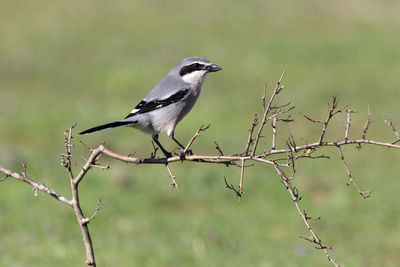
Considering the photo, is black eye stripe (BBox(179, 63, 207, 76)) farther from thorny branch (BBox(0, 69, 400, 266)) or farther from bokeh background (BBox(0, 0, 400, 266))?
bokeh background (BBox(0, 0, 400, 266))

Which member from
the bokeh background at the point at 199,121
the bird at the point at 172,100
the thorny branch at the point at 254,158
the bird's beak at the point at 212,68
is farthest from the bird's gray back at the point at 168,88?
the bokeh background at the point at 199,121

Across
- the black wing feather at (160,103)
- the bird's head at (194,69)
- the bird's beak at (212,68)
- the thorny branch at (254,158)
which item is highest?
the bird's head at (194,69)

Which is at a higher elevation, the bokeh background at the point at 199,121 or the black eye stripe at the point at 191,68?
the bokeh background at the point at 199,121

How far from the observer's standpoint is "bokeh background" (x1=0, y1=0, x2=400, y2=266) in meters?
7.63

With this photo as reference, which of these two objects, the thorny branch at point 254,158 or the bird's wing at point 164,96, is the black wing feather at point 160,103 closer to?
the bird's wing at point 164,96

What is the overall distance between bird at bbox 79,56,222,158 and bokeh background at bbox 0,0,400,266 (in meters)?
1.95

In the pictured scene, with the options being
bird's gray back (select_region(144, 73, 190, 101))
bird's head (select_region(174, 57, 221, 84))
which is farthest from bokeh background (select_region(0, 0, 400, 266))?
bird's head (select_region(174, 57, 221, 84))

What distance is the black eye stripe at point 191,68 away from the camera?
17.6 feet

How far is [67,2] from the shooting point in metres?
22.5

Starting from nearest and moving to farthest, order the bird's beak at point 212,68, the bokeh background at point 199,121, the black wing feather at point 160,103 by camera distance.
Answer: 1. the bird's beak at point 212,68
2. the black wing feather at point 160,103
3. the bokeh background at point 199,121

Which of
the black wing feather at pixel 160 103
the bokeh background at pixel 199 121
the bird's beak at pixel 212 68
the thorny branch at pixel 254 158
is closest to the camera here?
the thorny branch at pixel 254 158

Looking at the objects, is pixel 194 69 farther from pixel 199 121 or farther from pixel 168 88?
pixel 199 121

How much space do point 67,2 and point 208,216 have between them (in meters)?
15.7

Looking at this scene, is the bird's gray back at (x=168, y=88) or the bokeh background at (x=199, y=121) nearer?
the bird's gray back at (x=168, y=88)
